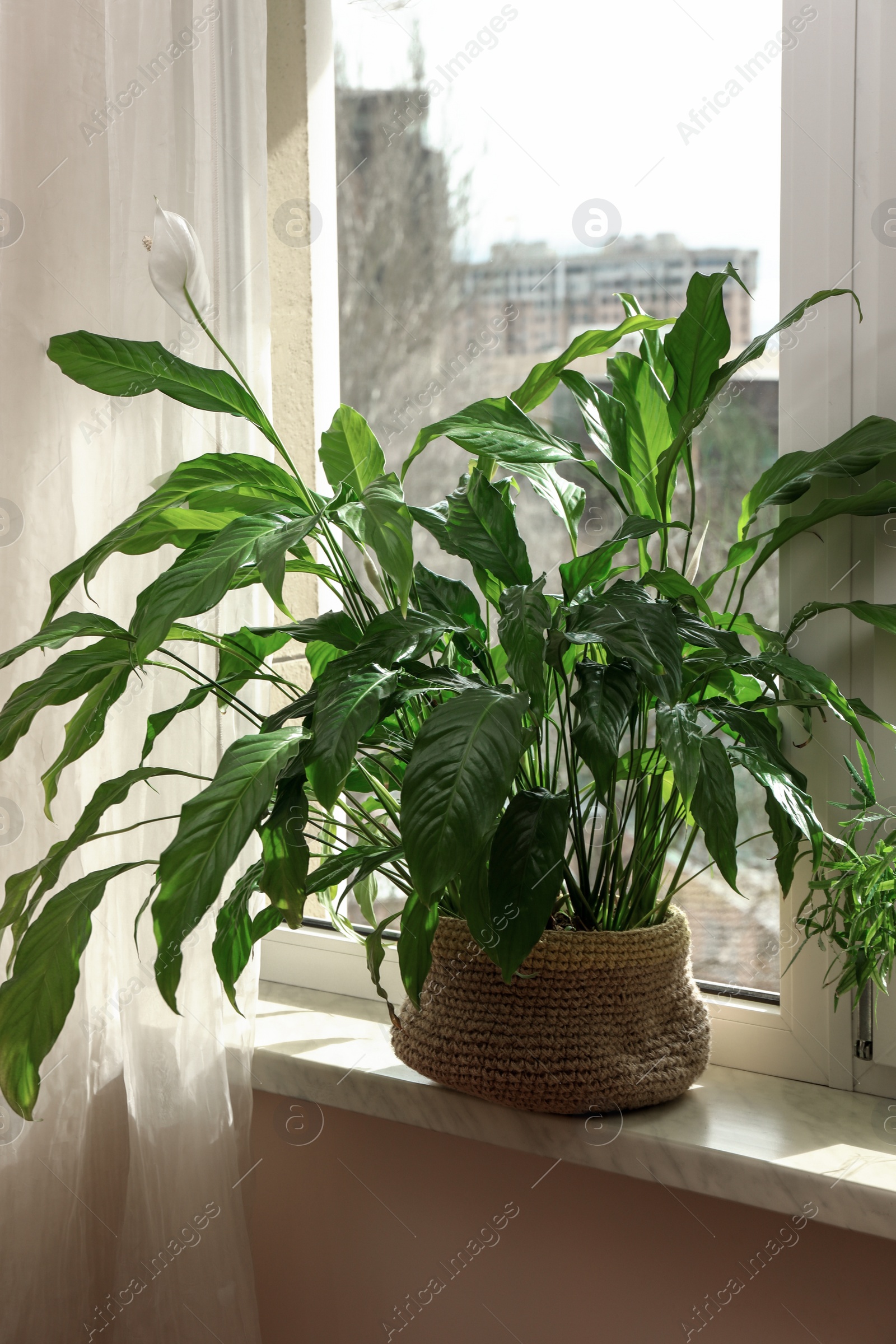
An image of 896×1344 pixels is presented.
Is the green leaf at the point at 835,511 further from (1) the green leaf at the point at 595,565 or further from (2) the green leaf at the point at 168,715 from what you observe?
(2) the green leaf at the point at 168,715

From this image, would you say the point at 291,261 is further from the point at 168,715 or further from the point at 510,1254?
the point at 510,1254

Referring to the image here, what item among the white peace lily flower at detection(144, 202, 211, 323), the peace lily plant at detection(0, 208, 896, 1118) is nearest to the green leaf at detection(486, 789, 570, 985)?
the peace lily plant at detection(0, 208, 896, 1118)

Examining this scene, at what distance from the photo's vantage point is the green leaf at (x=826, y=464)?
3.01 feet

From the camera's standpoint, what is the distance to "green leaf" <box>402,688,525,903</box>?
24.9 inches

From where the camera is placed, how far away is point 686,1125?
0.99 meters

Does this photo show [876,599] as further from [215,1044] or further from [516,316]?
[215,1044]

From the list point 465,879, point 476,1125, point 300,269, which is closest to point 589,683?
point 465,879

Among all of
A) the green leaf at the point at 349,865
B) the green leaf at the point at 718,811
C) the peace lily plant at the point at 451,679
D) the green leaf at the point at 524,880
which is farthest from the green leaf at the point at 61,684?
the green leaf at the point at 718,811

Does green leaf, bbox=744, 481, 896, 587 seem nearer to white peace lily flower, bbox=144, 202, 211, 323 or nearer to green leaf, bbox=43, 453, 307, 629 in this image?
green leaf, bbox=43, 453, 307, 629

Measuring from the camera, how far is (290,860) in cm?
78

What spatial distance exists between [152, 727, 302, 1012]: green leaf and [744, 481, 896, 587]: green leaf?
47 centimetres

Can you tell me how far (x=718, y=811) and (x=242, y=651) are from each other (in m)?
0.50

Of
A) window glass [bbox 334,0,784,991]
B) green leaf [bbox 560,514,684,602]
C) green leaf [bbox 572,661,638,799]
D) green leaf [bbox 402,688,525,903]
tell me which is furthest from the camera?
window glass [bbox 334,0,784,991]

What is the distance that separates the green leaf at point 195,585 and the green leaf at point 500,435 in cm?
18
